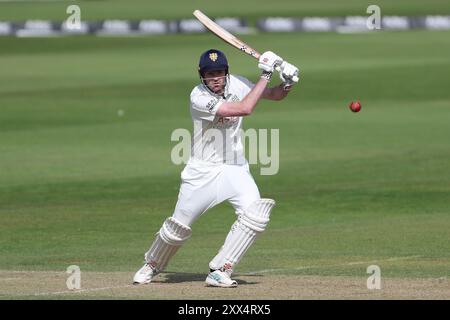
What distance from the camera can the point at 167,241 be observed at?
12.6 m

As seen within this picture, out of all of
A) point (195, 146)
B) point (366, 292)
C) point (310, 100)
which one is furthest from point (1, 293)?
point (310, 100)

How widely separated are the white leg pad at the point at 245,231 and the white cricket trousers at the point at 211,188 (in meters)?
0.13

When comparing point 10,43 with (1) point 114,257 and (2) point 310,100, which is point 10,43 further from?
(1) point 114,257

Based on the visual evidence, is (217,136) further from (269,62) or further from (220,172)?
(269,62)

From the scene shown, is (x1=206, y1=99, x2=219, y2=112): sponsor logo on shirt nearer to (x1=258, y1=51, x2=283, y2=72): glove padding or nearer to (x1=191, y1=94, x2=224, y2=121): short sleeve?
(x1=191, y1=94, x2=224, y2=121): short sleeve

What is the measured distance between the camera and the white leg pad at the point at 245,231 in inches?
483

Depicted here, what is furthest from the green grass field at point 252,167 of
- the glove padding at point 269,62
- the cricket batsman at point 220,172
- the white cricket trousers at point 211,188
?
the glove padding at point 269,62

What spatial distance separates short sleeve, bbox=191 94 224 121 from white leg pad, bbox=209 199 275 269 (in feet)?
3.06

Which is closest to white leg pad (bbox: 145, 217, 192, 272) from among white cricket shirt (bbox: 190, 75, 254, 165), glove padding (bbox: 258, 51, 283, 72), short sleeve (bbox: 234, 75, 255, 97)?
white cricket shirt (bbox: 190, 75, 254, 165)

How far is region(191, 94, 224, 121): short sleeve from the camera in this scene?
12305 millimetres

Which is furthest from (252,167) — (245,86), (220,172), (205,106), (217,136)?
(205,106)

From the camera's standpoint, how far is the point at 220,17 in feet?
196

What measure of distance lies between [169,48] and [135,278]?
1493 inches

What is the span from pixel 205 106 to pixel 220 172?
2.14ft
